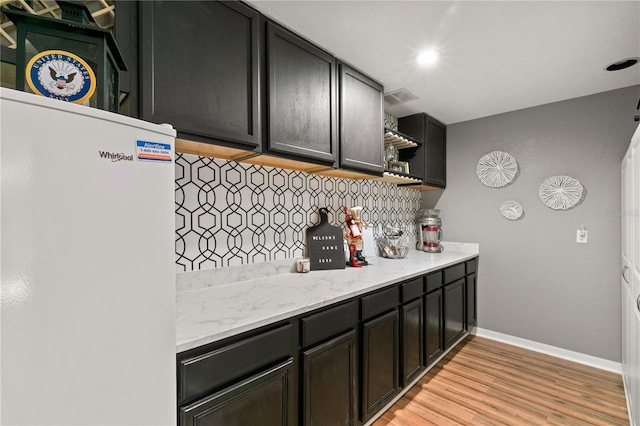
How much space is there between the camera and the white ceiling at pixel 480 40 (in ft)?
4.73

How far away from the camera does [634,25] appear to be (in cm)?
156

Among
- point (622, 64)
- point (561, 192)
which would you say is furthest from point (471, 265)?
point (622, 64)

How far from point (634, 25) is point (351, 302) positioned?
215cm

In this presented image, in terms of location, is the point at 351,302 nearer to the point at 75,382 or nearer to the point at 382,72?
the point at 75,382

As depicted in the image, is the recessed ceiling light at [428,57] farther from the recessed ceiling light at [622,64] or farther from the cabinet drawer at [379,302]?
the cabinet drawer at [379,302]

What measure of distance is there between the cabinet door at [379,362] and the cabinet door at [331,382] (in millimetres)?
92

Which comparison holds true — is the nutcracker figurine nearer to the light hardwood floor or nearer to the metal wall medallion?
the light hardwood floor

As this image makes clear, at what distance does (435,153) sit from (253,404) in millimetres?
2843

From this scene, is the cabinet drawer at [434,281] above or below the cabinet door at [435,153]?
below

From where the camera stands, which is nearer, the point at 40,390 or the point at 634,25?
the point at 40,390

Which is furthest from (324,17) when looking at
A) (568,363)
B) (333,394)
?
(568,363)

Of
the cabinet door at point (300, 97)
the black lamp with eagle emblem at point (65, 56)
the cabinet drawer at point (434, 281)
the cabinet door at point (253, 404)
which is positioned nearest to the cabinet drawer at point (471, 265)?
the cabinet drawer at point (434, 281)

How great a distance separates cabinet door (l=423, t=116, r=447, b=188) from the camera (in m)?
2.95

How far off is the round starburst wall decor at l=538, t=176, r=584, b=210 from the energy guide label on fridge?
314cm
